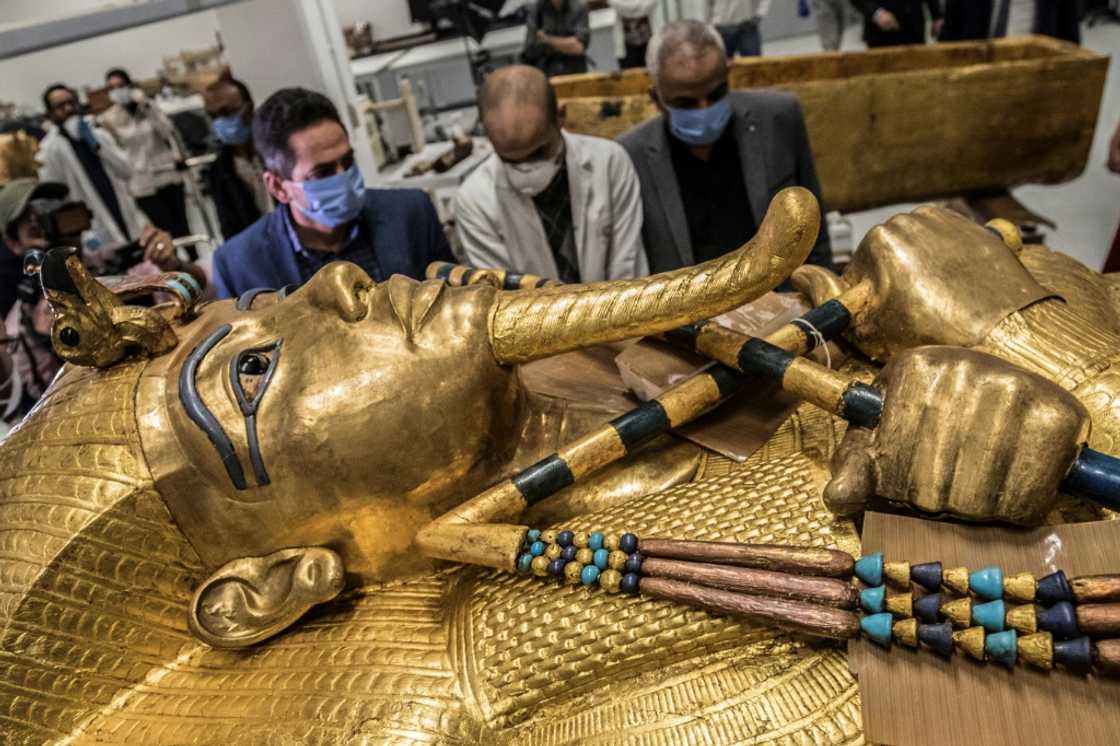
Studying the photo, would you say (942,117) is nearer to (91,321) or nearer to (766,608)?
(766,608)

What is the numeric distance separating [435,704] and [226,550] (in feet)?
1.69

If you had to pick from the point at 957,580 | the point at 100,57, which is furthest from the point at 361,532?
the point at 100,57

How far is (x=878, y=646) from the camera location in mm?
1143

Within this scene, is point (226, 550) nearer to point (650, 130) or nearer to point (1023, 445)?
point (1023, 445)

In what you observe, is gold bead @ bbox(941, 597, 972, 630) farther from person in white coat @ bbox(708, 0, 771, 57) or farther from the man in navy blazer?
person in white coat @ bbox(708, 0, 771, 57)

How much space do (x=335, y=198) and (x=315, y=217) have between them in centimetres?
12

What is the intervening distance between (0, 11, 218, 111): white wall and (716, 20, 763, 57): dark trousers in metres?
4.00

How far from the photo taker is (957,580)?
1.09 m

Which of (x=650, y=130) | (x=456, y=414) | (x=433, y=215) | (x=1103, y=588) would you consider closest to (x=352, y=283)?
(x=456, y=414)

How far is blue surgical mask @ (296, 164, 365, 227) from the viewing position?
8.45 feet

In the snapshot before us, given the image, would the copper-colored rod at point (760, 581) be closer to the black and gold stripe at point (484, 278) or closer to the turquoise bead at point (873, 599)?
the turquoise bead at point (873, 599)

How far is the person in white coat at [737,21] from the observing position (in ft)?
20.2

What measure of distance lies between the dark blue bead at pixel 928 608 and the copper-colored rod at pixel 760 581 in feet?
0.29

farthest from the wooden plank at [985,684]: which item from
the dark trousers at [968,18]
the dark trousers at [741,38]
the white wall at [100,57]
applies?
the dark trousers at [968,18]
